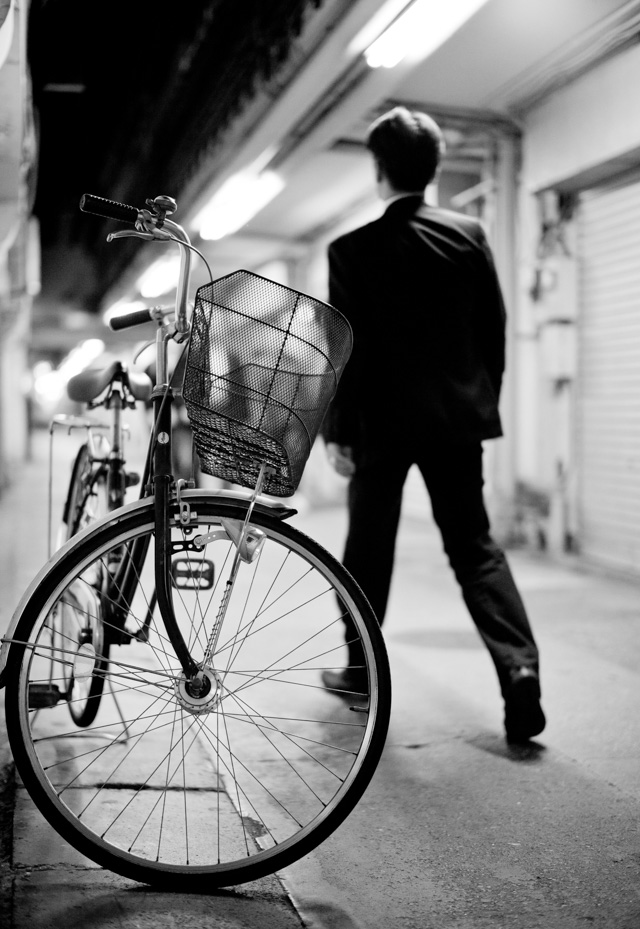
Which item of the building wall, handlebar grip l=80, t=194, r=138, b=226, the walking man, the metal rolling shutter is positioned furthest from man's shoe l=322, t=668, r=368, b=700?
the building wall

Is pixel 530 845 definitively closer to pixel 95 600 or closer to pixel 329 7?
pixel 95 600

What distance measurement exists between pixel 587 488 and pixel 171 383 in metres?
5.10

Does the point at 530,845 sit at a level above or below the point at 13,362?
below

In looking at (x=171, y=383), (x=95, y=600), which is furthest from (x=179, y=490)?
(x=95, y=600)

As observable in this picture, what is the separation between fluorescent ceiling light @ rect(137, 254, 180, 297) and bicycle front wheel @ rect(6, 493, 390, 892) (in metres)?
8.52

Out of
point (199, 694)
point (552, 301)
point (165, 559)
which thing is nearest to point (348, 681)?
point (199, 694)

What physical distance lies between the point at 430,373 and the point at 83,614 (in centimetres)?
124

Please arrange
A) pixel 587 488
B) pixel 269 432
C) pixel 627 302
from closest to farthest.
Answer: pixel 269 432 → pixel 627 302 → pixel 587 488

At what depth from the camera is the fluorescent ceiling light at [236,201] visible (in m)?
7.89

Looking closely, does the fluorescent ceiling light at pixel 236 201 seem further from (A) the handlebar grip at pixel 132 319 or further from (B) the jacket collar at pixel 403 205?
(A) the handlebar grip at pixel 132 319

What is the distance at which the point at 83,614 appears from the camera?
7.92ft

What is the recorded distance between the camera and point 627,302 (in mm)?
6094

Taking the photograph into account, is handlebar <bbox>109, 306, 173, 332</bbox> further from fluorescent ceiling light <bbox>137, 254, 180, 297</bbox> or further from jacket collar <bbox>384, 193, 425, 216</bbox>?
fluorescent ceiling light <bbox>137, 254, 180, 297</bbox>

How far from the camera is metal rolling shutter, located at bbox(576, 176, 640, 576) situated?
6.00 metres
